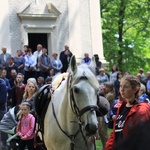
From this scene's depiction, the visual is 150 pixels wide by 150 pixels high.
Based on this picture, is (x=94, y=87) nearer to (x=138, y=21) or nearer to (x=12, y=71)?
(x=12, y=71)

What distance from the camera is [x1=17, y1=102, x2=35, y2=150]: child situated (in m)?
9.80

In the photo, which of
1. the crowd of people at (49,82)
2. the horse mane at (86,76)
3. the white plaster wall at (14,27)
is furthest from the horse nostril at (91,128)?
the white plaster wall at (14,27)

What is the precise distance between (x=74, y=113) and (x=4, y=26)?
2112 centimetres

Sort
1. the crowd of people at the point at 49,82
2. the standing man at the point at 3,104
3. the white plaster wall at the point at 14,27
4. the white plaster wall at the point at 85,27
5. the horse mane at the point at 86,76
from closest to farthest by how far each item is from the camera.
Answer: the crowd of people at the point at 49,82
the horse mane at the point at 86,76
the standing man at the point at 3,104
the white plaster wall at the point at 14,27
the white plaster wall at the point at 85,27

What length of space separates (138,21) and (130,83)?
39.5 m

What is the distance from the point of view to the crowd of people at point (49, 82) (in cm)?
448

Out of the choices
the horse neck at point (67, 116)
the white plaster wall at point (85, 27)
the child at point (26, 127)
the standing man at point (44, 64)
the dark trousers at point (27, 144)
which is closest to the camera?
the horse neck at point (67, 116)

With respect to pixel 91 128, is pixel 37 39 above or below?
above

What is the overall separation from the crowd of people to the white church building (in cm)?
438

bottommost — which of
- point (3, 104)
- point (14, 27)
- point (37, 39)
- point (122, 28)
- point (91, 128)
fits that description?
point (3, 104)

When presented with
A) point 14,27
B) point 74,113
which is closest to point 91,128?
point 74,113

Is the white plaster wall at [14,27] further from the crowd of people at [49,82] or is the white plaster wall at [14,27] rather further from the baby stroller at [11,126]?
the baby stroller at [11,126]

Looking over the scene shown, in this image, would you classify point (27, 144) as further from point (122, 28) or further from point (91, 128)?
point (122, 28)

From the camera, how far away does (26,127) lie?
9914 mm
